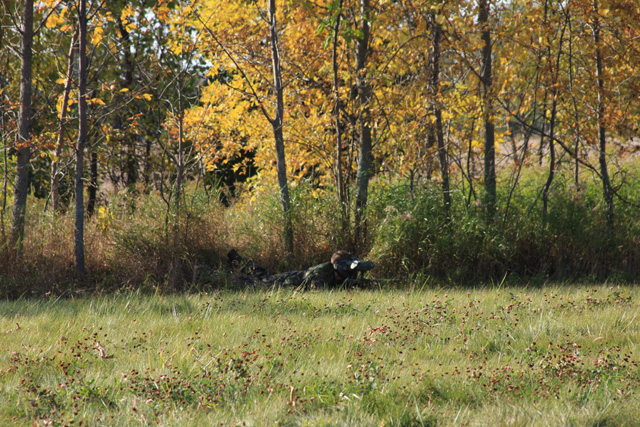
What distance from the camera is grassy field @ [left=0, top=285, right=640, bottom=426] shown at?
2.94 m

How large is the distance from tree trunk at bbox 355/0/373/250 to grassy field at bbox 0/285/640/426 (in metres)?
1.96

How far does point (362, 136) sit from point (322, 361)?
433 centimetres

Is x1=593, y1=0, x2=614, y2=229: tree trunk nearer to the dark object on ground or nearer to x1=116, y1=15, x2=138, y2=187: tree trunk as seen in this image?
the dark object on ground

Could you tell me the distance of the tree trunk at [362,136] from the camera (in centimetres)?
705

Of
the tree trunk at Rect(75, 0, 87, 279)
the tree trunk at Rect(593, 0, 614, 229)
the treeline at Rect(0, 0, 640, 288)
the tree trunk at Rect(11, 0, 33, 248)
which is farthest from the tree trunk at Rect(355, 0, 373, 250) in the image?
the tree trunk at Rect(11, 0, 33, 248)

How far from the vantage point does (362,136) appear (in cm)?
738

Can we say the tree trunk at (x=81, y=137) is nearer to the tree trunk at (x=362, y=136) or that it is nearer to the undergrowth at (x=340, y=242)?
the undergrowth at (x=340, y=242)

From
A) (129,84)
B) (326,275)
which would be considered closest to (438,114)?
(326,275)

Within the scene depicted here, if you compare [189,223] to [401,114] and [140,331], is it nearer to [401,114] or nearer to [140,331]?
[140,331]

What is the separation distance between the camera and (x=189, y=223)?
22.2 ft

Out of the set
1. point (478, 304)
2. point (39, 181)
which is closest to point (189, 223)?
point (478, 304)

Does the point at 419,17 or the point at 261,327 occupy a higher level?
the point at 419,17

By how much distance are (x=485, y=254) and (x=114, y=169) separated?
8.99 metres

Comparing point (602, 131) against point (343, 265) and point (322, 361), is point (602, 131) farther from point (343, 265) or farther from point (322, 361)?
point (322, 361)
